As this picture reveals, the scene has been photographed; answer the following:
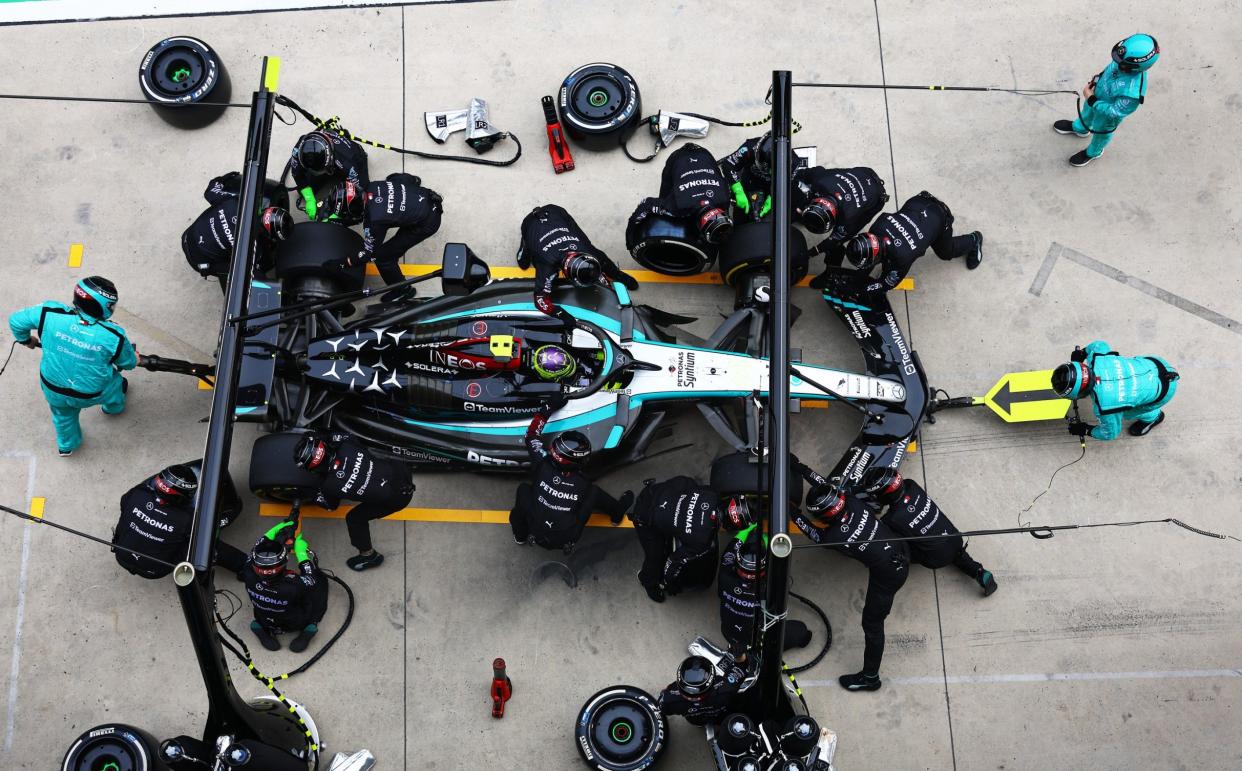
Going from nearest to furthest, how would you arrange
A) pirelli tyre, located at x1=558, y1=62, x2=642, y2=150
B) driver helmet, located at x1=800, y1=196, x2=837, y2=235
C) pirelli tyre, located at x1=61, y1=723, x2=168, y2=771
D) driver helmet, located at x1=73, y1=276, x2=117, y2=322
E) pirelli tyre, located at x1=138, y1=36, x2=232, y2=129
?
pirelli tyre, located at x1=61, y1=723, x2=168, y2=771, driver helmet, located at x1=73, y1=276, x2=117, y2=322, driver helmet, located at x1=800, y1=196, x2=837, y2=235, pirelli tyre, located at x1=558, y1=62, x2=642, y2=150, pirelli tyre, located at x1=138, y1=36, x2=232, y2=129

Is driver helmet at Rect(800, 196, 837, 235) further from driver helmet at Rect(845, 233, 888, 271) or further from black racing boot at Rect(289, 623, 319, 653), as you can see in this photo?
black racing boot at Rect(289, 623, 319, 653)

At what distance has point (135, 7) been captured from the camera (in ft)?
36.7

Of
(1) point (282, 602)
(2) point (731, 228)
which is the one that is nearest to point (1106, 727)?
(2) point (731, 228)

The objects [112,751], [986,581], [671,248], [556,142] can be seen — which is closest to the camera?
[112,751]

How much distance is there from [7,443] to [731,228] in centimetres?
669

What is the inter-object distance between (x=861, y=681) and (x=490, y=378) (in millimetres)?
3931

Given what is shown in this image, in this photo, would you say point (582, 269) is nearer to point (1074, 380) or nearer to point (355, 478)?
point (355, 478)

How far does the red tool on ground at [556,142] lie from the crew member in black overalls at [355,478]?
3.39 metres

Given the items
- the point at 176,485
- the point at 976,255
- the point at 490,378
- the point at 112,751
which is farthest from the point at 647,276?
the point at 112,751

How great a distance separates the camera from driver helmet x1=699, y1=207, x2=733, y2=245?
9164 mm

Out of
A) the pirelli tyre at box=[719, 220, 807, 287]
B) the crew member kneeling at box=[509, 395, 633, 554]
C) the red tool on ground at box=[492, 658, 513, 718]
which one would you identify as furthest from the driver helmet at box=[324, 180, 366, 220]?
the red tool on ground at box=[492, 658, 513, 718]

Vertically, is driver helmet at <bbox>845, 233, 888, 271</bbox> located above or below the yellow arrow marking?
above

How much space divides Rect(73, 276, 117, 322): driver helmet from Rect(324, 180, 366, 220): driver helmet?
191 centimetres

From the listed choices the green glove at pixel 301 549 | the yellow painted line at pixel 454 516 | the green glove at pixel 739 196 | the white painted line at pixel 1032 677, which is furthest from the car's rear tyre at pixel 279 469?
the white painted line at pixel 1032 677
